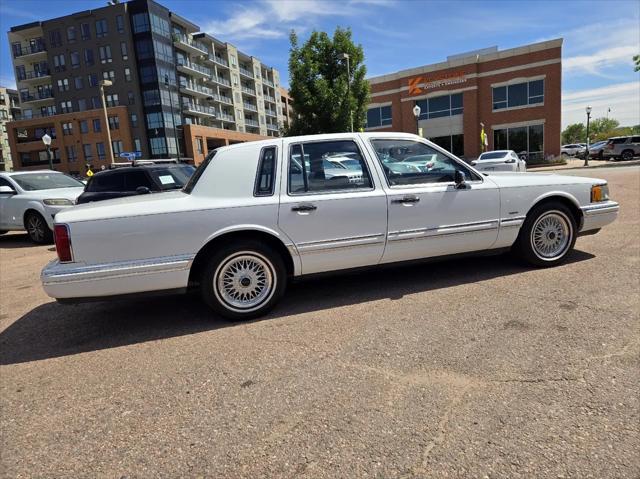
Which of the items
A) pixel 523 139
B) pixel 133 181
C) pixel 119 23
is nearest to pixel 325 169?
pixel 133 181

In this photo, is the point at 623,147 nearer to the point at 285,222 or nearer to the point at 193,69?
the point at 285,222

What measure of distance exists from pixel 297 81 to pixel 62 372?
27214 millimetres

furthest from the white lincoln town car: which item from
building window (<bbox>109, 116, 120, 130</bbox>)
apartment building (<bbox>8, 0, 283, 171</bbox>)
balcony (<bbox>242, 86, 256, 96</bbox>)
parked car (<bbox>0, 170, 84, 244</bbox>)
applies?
balcony (<bbox>242, 86, 256, 96</bbox>)

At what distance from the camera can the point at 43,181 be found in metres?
10.9

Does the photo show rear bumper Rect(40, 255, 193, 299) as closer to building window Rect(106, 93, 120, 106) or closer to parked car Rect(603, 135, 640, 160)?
parked car Rect(603, 135, 640, 160)

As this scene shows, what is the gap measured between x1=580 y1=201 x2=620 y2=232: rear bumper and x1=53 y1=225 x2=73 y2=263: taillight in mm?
5330

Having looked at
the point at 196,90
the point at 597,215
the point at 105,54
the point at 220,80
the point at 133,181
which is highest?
the point at 105,54

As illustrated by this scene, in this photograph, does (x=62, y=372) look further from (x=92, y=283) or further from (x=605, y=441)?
(x=605, y=441)

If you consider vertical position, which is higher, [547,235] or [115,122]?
[115,122]

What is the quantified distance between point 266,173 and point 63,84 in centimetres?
7373

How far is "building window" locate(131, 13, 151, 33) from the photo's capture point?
193 feet

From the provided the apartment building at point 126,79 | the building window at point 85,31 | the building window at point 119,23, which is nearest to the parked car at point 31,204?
the apartment building at point 126,79

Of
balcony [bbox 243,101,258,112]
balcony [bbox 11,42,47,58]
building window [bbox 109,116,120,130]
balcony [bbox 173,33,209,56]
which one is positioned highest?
balcony [bbox 11,42,47,58]

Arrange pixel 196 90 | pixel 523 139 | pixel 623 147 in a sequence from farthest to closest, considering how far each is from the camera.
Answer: pixel 196 90, pixel 523 139, pixel 623 147
